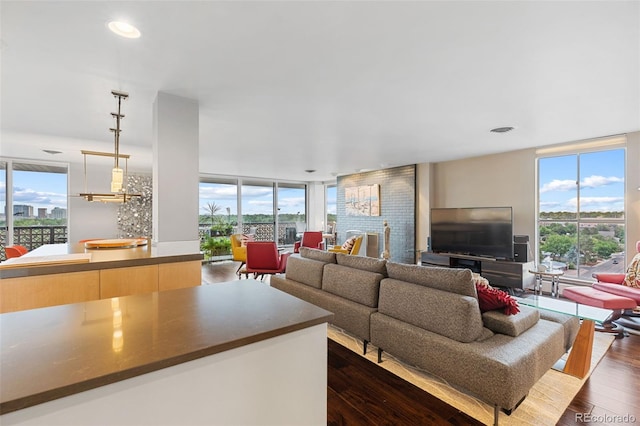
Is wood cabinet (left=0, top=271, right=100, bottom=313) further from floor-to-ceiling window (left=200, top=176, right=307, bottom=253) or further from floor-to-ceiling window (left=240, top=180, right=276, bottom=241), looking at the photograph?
floor-to-ceiling window (left=240, top=180, right=276, bottom=241)

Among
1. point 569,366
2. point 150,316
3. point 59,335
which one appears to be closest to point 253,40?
point 150,316

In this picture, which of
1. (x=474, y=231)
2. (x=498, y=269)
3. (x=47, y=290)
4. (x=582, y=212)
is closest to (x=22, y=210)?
(x=47, y=290)

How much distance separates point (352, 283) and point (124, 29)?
2.61m

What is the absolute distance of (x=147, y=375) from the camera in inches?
32.4

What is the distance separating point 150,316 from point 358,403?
1621 millimetres

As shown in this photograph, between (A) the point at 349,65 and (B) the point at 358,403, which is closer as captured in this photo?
(B) the point at 358,403

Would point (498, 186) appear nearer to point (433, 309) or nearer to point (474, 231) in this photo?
point (474, 231)

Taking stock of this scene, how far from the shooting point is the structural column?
2.65 metres

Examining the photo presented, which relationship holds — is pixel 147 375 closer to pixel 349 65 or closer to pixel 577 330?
pixel 349 65

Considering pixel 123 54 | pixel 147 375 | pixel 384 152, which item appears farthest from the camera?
pixel 384 152

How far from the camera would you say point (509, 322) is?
214 cm

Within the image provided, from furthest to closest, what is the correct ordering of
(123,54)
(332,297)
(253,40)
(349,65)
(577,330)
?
(332,297), (577,330), (349,65), (123,54), (253,40)

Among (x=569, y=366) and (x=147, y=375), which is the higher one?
(x=147, y=375)

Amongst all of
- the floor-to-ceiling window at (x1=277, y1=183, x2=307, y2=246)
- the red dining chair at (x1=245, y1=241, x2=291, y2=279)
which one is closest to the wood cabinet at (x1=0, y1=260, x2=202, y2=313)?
the red dining chair at (x1=245, y1=241, x2=291, y2=279)
